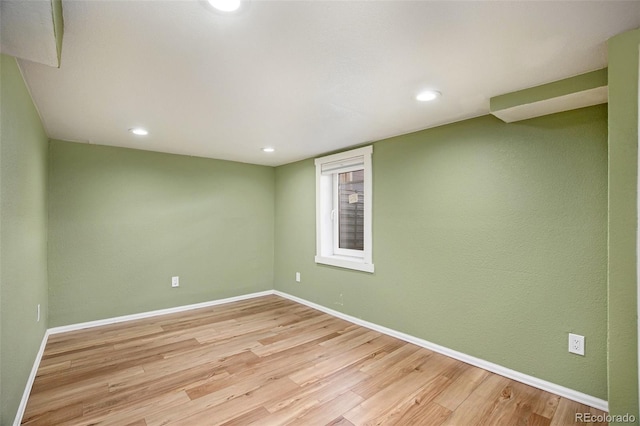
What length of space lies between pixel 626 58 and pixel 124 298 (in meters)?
4.70

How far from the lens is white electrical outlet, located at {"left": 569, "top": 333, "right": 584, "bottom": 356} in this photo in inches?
80.4

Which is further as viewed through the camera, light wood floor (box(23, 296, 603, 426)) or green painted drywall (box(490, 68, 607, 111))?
light wood floor (box(23, 296, 603, 426))

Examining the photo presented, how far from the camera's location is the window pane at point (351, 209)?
3.86 meters

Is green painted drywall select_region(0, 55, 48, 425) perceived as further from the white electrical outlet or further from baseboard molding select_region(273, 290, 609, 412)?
the white electrical outlet

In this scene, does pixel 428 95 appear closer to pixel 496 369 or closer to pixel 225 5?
pixel 225 5

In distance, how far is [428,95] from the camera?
2129 millimetres

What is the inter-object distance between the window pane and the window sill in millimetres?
221

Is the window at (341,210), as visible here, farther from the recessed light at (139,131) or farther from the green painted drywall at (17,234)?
the green painted drywall at (17,234)

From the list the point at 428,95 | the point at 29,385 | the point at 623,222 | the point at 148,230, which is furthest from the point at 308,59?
the point at 148,230

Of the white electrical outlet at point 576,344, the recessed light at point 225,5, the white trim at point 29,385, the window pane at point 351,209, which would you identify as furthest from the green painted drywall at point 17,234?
the white electrical outlet at point 576,344

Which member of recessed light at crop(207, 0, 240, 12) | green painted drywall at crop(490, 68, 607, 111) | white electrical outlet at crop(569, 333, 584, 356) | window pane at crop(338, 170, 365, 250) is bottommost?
white electrical outlet at crop(569, 333, 584, 356)

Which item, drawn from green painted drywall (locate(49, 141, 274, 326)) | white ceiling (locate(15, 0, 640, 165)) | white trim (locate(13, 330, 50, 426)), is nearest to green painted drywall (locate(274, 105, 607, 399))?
white ceiling (locate(15, 0, 640, 165))

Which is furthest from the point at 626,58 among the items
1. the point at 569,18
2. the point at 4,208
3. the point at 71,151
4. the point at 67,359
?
the point at 71,151

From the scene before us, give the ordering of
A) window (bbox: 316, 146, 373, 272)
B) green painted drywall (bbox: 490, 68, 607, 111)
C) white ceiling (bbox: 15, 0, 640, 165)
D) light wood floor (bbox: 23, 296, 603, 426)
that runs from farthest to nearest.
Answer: window (bbox: 316, 146, 373, 272), light wood floor (bbox: 23, 296, 603, 426), green painted drywall (bbox: 490, 68, 607, 111), white ceiling (bbox: 15, 0, 640, 165)
